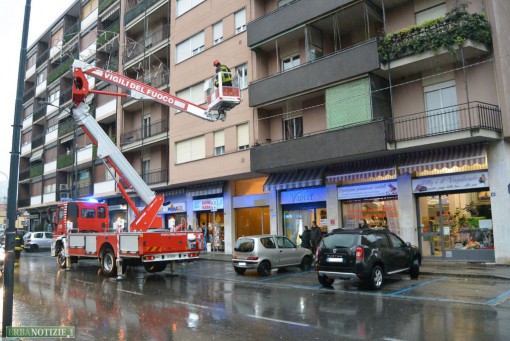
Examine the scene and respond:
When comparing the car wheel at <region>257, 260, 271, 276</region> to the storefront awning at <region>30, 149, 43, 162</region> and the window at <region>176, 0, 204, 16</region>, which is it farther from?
the storefront awning at <region>30, 149, 43, 162</region>

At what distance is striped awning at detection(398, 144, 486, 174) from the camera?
16.0 meters

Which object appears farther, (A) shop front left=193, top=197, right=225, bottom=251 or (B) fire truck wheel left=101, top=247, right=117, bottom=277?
(A) shop front left=193, top=197, right=225, bottom=251

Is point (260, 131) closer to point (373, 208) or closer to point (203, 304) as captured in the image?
point (373, 208)

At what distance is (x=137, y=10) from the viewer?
3278 cm

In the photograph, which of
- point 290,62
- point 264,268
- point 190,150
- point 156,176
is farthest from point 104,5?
point 264,268

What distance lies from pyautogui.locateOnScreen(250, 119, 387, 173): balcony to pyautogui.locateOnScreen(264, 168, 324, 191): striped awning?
0.39 meters

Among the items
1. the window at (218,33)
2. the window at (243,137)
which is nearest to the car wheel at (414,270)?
the window at (243,137)

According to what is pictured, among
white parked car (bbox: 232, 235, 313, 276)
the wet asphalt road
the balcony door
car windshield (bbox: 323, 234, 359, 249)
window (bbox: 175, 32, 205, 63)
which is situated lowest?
the wet asphalt road

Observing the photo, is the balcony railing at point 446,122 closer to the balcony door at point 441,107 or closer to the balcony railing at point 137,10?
the balcony door at point 441,107

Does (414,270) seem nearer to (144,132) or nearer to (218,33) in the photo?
(218,33)

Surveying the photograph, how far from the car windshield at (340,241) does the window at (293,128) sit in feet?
33.6

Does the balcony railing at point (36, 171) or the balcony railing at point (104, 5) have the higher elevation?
the balcony railing at point (104, 5)

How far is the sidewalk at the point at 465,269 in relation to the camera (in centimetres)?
1363

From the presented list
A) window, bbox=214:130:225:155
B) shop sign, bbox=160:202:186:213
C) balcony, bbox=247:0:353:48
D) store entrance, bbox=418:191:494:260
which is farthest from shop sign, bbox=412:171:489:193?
shop sign, bbox=160:202:186:213
